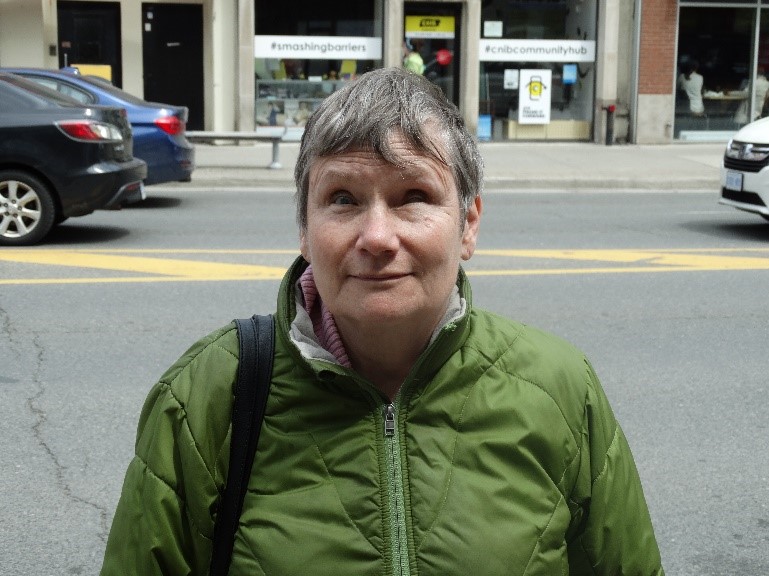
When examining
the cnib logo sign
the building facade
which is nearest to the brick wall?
the building facade

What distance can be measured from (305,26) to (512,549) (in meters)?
21.4

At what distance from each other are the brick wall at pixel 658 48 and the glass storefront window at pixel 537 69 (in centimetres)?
93

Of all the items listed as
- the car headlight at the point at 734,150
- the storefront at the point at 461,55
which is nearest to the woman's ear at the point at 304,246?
the car headlight at the point at 734,150

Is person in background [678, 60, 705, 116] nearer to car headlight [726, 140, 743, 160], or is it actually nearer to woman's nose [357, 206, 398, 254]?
car headlight [726, 140, 743, 160]

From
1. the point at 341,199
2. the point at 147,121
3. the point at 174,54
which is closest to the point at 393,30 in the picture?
the point at 174,54

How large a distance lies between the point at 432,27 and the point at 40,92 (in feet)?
40.3

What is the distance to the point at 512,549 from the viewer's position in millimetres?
2047

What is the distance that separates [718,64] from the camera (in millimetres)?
23953

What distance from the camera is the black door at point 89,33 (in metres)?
22.6

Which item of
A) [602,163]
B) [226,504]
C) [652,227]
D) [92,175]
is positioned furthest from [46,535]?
[602,163]

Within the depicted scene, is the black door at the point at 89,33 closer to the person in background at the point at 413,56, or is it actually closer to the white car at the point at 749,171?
the person in background at the point at 413,56

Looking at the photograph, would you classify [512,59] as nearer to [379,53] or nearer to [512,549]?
[379,53]

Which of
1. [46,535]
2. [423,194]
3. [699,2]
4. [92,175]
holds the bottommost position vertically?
[46,535]

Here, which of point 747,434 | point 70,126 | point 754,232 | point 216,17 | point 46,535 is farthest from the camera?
point 216,17
